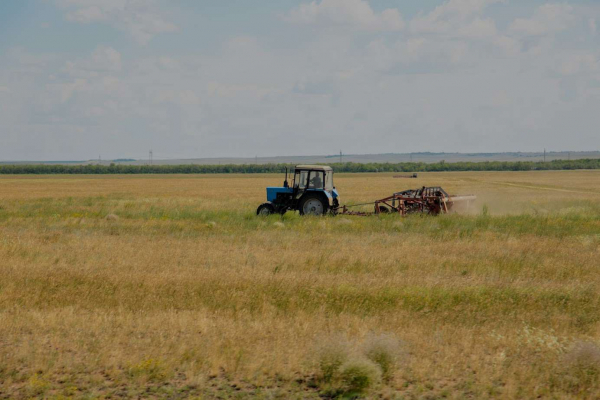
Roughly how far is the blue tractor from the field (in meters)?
6.55

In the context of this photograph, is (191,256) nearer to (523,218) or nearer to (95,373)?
(95,373)

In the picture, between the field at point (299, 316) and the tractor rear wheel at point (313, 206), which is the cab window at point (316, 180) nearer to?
the tractor rear wheel at point (313, 206)

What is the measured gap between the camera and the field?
7.70 metres

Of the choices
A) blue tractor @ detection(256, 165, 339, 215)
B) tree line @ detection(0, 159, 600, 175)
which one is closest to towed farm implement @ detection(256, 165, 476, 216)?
blue tractor @ detection(256, 165, 339, 215)

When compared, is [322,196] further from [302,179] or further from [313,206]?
[302,179]

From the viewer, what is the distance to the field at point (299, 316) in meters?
7.70

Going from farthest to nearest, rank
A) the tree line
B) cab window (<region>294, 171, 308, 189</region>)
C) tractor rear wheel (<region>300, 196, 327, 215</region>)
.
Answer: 1. the tree line
2. cab window (<region>294, 171, 308, 189</region>)
3. tractor rear wheel (<region>300, 196, 327, 215</region>)

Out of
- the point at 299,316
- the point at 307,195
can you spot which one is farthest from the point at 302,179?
the point at 299,316

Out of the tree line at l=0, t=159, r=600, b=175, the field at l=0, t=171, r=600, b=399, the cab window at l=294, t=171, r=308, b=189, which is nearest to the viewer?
the field at l=0, t=171, r=600, b=399

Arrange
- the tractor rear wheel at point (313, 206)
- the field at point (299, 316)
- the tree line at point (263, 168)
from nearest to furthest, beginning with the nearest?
the field at point (299, 316) < the tractor rear wheel at point (313, 206) < the tree line at point (263, 168)

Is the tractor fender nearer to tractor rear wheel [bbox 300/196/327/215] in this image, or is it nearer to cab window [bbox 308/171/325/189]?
tractor rear wheel [bbox 300/196/327/215]

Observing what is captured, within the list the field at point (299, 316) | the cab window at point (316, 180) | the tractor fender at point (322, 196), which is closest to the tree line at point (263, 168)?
the cab window at point (316, 180)

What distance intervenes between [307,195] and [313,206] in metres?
0.54

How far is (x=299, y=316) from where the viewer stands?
1053cm
